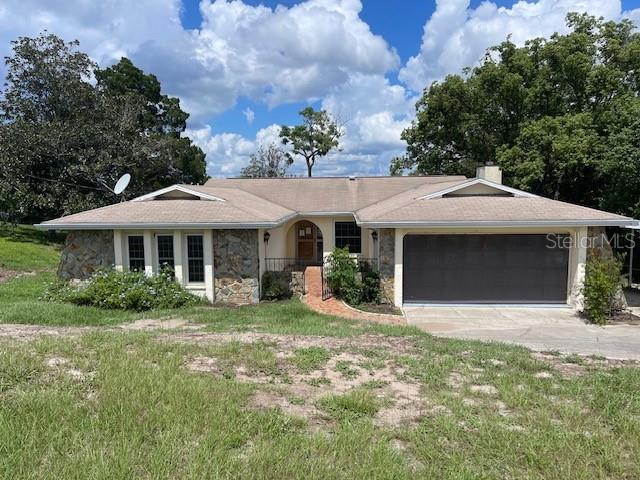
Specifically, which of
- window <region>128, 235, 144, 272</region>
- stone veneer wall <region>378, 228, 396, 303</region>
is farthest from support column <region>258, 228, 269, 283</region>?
stone veneer wall <region>378, 228, 396, 303</region>

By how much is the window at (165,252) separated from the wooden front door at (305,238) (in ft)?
21.9

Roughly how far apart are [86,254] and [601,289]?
14.7 metres

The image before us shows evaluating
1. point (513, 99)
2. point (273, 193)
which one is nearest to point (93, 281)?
point (273, 193)

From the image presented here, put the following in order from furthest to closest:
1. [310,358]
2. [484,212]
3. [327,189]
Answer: [327,189] → [484,212] → [310,358]

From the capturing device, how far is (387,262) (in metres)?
12.7

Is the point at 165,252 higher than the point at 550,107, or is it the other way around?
the point at 550,107

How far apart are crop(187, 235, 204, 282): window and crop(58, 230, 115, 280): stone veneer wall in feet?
7.84

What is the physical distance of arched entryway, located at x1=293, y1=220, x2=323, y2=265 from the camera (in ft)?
60.6

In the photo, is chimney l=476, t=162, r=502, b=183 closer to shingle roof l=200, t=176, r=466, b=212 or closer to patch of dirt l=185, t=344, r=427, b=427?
shingle roof l=200, t=176, r=466, b=212

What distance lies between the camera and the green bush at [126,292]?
11.5 metres

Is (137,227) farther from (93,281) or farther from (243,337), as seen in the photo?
(243,337)

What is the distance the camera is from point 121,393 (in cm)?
425

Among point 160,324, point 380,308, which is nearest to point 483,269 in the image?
point 380,308

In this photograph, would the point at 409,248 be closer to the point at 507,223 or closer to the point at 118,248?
the point at 507,223
